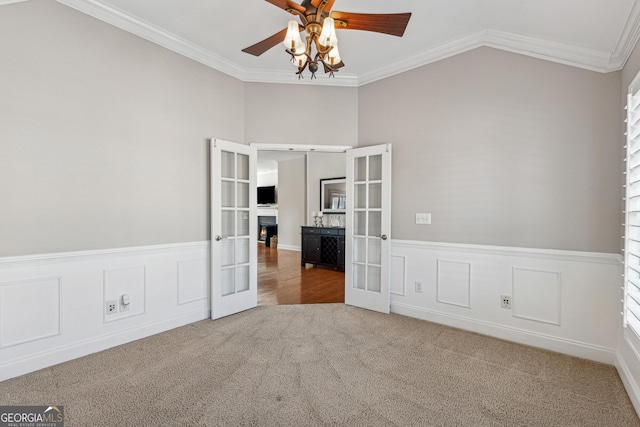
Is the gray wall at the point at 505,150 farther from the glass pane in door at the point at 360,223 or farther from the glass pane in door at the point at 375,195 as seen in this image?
the glass pane in door at the point at 360,223

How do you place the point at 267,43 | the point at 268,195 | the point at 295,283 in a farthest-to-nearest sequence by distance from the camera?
the point at 268,195 → the point at 295,283 → the point at 267,43

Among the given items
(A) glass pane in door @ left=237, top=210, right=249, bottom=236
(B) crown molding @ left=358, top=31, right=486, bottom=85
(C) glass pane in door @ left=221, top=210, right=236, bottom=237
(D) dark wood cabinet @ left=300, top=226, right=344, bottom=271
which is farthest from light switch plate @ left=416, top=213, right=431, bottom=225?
(D) dark wood cabinet @ left=300, top=226, right=344, bottom=271

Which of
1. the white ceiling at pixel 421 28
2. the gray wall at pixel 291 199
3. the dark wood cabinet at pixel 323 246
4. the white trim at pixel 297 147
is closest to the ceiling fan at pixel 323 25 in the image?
the white ceiling at pixel 421 28

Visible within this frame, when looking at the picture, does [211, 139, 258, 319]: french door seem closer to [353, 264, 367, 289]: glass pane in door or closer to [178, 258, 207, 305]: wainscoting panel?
[178, 258, 207, 305]: wainscoting panel

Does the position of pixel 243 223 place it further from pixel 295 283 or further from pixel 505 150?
pixel 505 150

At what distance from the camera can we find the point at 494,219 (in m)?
3.04

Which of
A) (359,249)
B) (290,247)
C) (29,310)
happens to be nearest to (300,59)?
(359,249)

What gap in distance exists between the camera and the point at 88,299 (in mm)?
2621

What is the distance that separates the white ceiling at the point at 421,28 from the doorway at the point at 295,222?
1246 mm

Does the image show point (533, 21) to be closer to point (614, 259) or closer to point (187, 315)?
point (614, 259)

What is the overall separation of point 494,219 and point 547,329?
1.09m

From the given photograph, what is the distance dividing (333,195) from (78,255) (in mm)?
5498

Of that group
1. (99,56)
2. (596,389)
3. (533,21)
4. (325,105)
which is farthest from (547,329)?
(99,56)

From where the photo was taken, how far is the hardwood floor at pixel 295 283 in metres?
4.30
